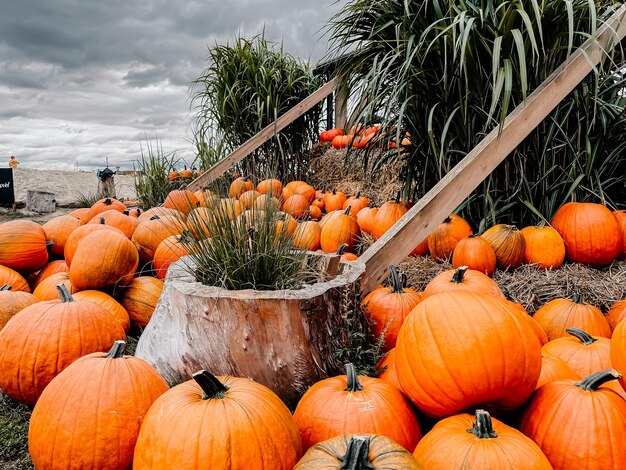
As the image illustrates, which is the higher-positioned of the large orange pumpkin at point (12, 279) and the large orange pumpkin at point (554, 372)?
the large orange pumpkin at point (12, 279)

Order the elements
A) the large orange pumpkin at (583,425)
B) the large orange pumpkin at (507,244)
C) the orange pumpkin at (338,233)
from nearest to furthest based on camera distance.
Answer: the large orange pumpkin at (583,425) < the large orange pumpkin at (507,244) < the orange pumpkin at (338,233)

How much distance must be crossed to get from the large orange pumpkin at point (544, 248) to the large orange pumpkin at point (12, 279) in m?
3.16

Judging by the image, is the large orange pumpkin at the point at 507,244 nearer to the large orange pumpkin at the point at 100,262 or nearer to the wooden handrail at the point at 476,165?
the wooden handrail at the point at 476,165

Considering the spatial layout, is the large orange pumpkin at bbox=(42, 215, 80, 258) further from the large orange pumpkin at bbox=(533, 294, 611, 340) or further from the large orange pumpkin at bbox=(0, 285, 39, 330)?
the large orange pumpkin at bbox=(533, 294, 611, 340)

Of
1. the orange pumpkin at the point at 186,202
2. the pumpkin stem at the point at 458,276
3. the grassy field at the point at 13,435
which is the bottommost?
the grassy field at the point at 13,435

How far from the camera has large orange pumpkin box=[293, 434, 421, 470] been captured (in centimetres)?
90

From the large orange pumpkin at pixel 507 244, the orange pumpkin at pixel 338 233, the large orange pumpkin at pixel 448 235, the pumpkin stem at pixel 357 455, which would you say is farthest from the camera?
the orange pumpkin at pixel 338 233

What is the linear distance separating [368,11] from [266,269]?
2749 mm

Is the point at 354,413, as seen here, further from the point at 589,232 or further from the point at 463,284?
the point at 589,232

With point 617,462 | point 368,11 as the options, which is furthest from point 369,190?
point 617,462

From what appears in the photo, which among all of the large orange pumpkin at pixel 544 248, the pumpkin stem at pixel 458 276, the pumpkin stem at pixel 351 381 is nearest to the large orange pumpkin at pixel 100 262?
the pumpkin stem at pixel 351 381

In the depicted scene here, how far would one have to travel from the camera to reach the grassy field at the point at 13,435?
1.54m

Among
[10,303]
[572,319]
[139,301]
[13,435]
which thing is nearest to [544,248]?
[572,319]

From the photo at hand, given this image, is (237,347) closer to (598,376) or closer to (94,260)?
(598,376)
